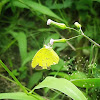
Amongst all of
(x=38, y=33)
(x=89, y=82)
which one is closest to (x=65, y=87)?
(x=89, y=82)

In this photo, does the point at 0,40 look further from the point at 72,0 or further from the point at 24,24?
the point at 72,0

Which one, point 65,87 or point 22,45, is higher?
point 22,45

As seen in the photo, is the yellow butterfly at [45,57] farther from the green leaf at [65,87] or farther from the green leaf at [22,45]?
the green leaf at [22,45]

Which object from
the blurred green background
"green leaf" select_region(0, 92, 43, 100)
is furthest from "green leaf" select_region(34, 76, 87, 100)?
the blurred green background

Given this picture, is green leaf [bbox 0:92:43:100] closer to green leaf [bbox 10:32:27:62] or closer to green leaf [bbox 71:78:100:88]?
green leaf [bbox 71:78:100:88]

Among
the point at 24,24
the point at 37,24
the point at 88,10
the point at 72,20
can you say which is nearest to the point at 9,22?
the point at 24,24

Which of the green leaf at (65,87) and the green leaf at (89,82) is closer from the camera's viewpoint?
the green leaf at (65,87)

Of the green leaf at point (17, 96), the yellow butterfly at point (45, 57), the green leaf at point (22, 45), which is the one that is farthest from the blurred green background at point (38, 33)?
the green leaf at point (17, 96)

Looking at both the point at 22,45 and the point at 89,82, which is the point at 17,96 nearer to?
the point at 89,82

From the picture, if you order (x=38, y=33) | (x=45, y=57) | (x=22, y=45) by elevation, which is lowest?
(x=45, y=57)
